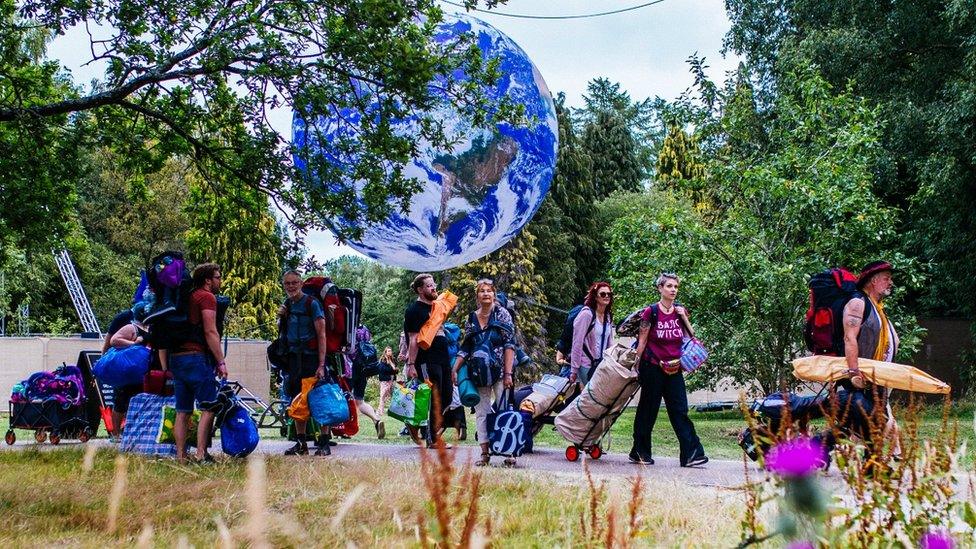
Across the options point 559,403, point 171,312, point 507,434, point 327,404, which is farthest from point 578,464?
point 171,312

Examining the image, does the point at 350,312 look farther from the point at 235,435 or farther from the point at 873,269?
the point at 873,269

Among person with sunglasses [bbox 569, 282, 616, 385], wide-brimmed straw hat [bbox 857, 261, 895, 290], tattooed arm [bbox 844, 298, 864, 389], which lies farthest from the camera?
person with sunglasses [bbox 569, 282, 616, 385]

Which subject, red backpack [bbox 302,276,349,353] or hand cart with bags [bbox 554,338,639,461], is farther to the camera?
red backpack [bbox 302,276,349,353]

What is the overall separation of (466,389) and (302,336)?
72.1 inches

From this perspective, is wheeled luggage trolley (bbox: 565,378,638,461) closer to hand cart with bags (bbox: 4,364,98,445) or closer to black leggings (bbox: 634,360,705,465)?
black leggings (bbox: 634,360,705,465)

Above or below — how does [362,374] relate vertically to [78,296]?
below

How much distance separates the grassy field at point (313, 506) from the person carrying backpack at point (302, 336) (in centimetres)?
199

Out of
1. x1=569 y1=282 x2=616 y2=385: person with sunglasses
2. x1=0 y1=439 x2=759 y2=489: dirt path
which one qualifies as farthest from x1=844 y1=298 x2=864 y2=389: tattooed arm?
x1=569 y1=282 x2=616 y2=385: person with sunglasses

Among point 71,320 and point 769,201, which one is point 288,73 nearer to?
point 769,201

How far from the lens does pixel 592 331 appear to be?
11727 millimetres

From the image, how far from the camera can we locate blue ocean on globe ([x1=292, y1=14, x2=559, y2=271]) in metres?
8.84

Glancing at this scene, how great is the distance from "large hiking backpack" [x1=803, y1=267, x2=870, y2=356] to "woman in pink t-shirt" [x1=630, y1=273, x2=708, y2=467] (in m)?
1.79

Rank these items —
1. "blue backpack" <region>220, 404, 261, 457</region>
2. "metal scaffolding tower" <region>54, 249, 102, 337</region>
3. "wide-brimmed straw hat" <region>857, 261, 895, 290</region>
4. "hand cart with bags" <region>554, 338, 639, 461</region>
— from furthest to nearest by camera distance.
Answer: "metal scaffolding tower" <region>54, 249, 102, 337</region> < "hand cart with bags" <region>554, 338, 639, 461</region> < "blue backpack" <region>220, 404, 261, 457</region> < "wide-brimmed straw hat" <region>857, 261, 895, 290</region>

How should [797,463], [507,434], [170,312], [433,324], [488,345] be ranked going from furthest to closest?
[433,324] → [488,345] → [507,434] → [170,312] → [797,463]
